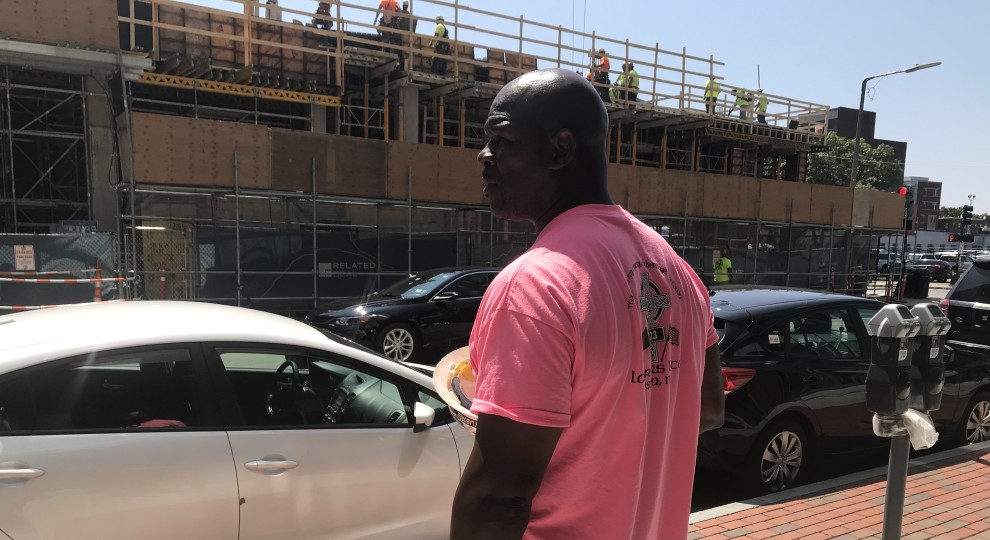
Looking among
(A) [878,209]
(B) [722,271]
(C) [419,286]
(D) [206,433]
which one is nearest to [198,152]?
(C) [419,286]

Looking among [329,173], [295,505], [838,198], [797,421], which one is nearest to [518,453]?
[295,505]

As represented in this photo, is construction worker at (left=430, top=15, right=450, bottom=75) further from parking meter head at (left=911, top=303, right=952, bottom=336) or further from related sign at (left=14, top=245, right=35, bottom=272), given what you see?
parking meter head at (left=911, top=303, right=952, bottom=336)

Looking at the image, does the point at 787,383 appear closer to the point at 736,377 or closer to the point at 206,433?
the point at 736,377

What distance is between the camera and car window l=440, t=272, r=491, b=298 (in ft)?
33.8

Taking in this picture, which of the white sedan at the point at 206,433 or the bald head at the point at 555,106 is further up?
the bald head at the point at 555,106

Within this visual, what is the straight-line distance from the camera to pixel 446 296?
10.2 meters

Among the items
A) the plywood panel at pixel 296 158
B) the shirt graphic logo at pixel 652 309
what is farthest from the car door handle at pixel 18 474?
the plywood panel at pixel 296 158

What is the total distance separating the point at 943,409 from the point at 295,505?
570cm

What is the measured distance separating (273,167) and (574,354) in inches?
490

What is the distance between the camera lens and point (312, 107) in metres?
17.6

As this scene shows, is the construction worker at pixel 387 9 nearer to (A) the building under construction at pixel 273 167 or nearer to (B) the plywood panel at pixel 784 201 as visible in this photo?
(A) the building under construction at pixel 273 167

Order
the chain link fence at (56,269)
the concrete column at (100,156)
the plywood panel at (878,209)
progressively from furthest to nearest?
1. the plywood panel at (878,209)
2. the concrete column at (100,156)
3. the chain link fence at (56,269)

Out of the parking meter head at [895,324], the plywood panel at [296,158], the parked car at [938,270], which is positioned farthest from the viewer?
the parked car at [938,270]

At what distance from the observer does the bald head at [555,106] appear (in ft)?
4.27
